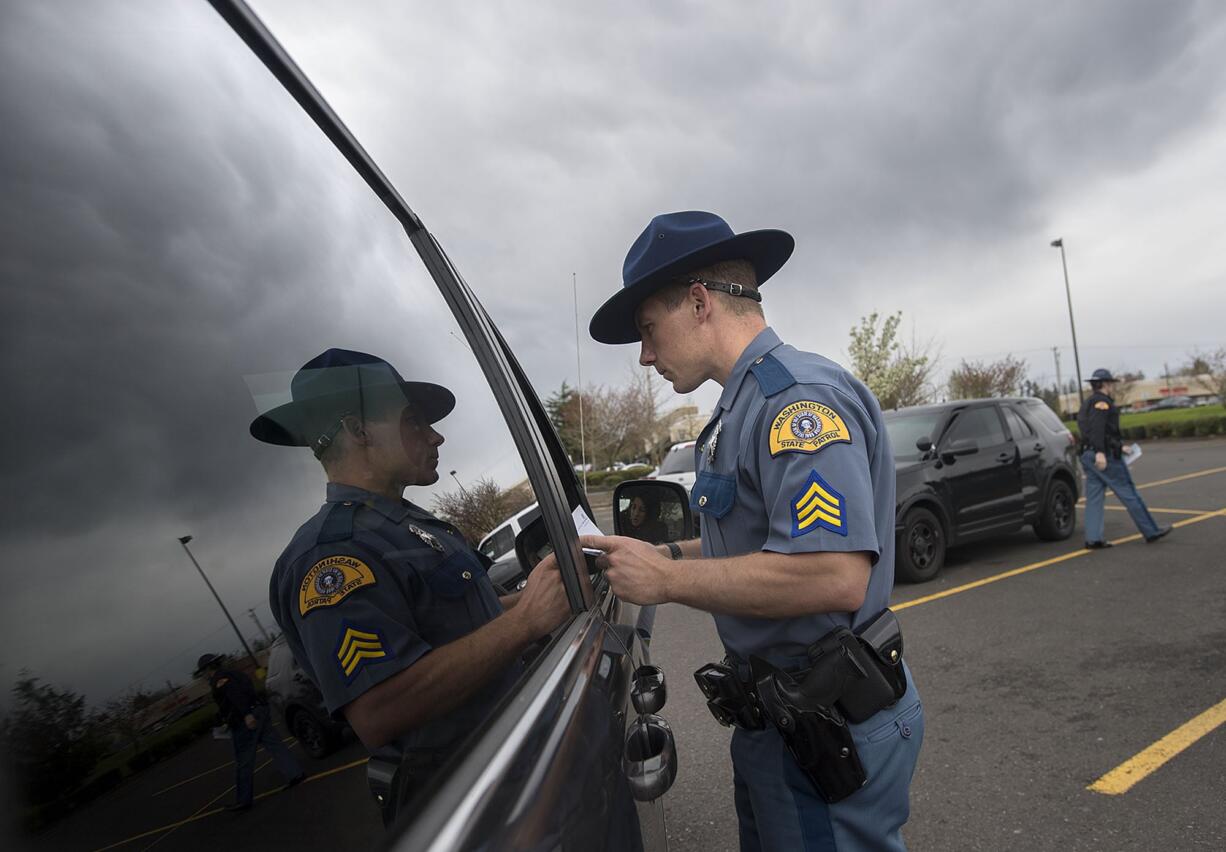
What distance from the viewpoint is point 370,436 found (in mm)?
804

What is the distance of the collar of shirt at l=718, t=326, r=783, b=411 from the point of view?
62.9 inches

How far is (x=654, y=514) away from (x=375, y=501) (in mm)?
1439

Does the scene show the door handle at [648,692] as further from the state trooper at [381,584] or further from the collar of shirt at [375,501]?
the collar of shirt at [375,501]

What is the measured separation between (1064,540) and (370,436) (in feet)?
28.4

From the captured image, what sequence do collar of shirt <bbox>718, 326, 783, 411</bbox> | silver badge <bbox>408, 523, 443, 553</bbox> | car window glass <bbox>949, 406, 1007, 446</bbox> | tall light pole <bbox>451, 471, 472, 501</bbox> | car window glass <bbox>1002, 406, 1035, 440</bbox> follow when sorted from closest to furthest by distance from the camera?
silver badge <bbox>408, 523, 443, 553</bbox> < tall light pole <bbox>451, 471, 472, 501</bbox> < collar of shirt <bbox>718, 326, 783, 411</bbox> < car window glass <bbox>949, 406, 1007, 446</bbox> < car window glass <bbox>1002, 406, 1035, 440</bbox>

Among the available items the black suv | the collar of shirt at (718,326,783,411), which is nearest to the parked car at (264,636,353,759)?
the collar of shirt at (718,326,783,411)

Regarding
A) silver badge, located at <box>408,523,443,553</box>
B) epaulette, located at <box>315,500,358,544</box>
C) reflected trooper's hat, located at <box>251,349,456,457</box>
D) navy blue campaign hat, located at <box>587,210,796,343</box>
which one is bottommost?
silver badge, located at <box>408,523,443,553</box>

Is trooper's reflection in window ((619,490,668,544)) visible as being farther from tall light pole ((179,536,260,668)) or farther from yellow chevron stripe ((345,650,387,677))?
tall light pole ((179,536,260,668))

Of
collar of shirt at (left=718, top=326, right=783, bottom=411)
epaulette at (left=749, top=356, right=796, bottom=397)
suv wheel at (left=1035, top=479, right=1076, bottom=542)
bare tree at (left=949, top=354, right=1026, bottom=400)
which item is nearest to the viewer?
epaulette at (left=749, top=356, right=796, bottom=397)

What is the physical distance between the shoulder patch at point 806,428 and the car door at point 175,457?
28.9 inches

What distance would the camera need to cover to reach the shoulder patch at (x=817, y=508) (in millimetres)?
1319

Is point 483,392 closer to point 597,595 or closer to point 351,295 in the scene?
point 351,295

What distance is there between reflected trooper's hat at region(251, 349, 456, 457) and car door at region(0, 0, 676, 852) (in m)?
0.01

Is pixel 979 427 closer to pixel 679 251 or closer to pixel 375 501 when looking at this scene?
pixel 679 251
